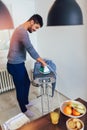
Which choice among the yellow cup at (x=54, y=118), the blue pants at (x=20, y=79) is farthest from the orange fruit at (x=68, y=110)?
the blue pants at (x=20, y=79)

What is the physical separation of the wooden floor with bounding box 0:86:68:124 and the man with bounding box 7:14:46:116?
7.4 inches

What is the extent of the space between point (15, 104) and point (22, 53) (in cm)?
95

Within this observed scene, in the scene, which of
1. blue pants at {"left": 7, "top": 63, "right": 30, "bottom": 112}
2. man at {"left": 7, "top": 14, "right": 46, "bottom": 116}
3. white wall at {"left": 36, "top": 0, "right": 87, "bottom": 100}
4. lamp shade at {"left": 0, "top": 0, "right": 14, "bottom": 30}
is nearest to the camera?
lamp shade at {"left": 0, "top": 0, "right": 14, "bottom": 30}

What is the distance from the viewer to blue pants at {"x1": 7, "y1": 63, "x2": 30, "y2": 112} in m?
2.24

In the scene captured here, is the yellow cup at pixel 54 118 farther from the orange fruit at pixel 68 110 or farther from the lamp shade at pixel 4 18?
the lamp shade at pixel 4 18

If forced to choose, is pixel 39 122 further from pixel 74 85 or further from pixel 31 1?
pixel 31 1

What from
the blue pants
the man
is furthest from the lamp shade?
the blue pants

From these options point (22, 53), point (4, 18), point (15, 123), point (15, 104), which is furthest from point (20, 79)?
point (4, 18)

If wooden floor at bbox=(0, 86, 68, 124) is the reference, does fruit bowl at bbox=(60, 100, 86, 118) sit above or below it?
above

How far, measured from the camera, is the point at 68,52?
2676mm

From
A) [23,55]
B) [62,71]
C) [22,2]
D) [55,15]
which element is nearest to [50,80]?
[23,55]

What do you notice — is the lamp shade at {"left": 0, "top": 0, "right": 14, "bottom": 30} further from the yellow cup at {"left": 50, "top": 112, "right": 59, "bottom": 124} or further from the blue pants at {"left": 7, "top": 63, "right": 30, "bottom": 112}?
the blue pants at {"left": 7, "top": 63, "right": 30, "bottom": 112}

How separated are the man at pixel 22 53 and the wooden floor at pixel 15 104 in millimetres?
187

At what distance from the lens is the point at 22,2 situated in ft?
10.1
